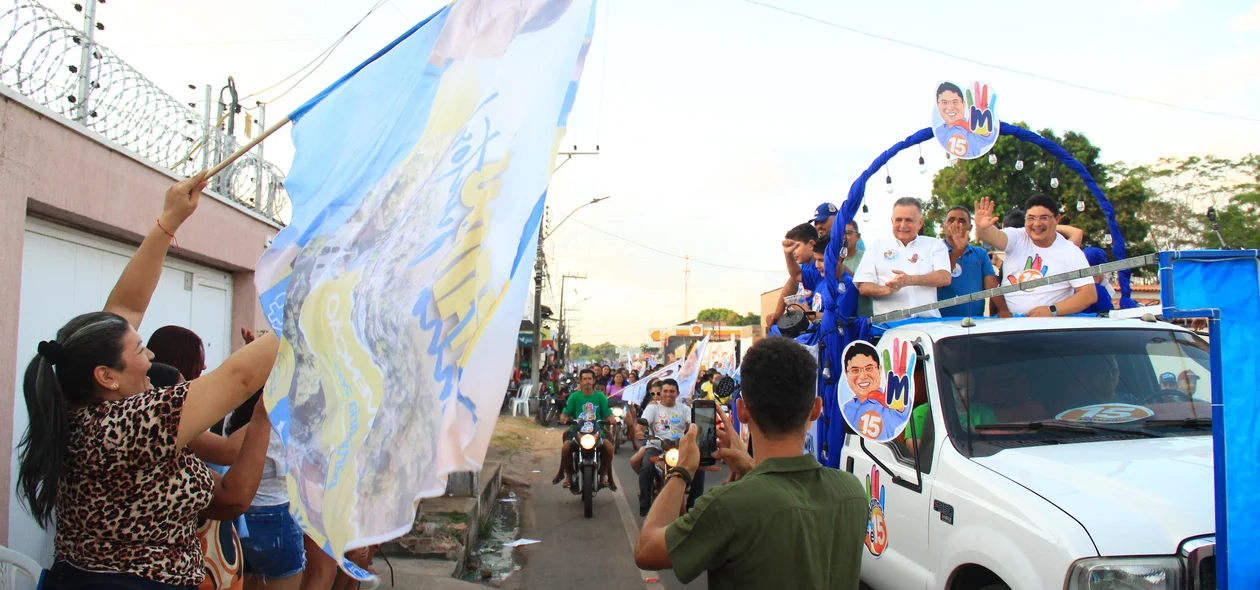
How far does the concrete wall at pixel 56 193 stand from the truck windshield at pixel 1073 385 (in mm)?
5159

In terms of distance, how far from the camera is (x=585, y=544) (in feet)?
26.9

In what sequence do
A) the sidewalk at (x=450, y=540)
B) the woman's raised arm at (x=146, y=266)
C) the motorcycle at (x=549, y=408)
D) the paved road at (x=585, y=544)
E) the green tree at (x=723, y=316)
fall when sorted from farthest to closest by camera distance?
the green tree at (x=723, y=316), the motorcycle at (x=549, y=408), the paved road at (x=585, y=544), the sidewalk at (x=450, y=540), the woman's raised arm at (x=146, y=266)

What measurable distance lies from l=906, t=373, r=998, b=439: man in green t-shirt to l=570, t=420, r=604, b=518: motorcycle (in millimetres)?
5867

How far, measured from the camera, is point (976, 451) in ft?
12.5

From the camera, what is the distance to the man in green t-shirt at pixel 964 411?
402 cm

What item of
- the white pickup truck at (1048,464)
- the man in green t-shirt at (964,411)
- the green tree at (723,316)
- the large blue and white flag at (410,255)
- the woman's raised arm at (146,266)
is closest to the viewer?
the large blue and white flag at (410,255)

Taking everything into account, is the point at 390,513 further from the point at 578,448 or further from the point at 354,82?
the point at 578,448

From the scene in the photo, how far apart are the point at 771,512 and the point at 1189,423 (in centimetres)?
281

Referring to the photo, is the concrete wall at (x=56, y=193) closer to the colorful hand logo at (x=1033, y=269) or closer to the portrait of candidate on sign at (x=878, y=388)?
the portrait of candidate on sign at (x=878, y=388)

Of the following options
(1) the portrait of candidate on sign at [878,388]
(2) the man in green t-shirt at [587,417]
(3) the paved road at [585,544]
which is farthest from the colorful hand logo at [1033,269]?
(2) the man in green t-shirt at [587,417]

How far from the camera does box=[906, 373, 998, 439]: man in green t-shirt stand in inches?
158

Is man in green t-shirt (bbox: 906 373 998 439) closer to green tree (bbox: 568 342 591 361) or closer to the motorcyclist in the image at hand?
the motorcyclist

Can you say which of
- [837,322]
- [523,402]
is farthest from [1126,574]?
[523,402]

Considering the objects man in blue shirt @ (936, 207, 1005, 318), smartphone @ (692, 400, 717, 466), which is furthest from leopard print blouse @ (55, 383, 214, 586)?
man in blue shirt @ (936, 207, 1005, 318)
